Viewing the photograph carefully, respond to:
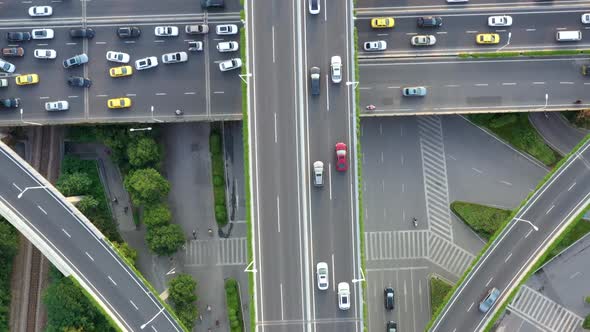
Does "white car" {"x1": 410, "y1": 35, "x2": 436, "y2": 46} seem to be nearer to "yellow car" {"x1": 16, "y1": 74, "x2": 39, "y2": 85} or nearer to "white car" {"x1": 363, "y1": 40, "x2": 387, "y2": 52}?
"white car" {"x1": 363, "y1": 40, "x2": 387, "y2": 52}

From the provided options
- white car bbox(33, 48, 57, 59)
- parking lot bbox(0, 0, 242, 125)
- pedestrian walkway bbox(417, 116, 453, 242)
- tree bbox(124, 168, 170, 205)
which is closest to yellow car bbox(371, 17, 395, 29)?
pedestrian walkway bbox(417, 116, 453, 242)

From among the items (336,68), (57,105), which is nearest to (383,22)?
(336,68)

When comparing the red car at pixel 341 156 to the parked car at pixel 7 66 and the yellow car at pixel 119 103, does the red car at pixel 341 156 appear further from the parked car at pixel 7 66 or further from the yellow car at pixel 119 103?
the parked car at pixel 7 66

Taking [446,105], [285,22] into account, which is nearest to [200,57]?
[285,22]

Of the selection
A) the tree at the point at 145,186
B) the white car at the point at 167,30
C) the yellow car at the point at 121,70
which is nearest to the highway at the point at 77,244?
the tree at the point at 145,186

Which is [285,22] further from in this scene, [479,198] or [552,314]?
[552,314]
